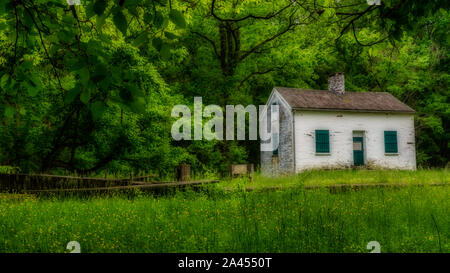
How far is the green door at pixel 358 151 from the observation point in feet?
68.7

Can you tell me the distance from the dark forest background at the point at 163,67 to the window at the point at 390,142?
3.87m

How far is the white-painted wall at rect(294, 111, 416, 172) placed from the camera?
65.7ft

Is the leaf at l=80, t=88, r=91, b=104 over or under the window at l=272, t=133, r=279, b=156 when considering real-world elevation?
under

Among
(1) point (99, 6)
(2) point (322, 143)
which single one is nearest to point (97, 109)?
(1) point (99, 6)

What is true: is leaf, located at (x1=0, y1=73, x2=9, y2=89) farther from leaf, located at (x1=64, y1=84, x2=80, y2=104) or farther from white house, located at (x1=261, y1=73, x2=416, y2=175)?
white house, located at (x1=261, y1=73, x2=416, y2=175)

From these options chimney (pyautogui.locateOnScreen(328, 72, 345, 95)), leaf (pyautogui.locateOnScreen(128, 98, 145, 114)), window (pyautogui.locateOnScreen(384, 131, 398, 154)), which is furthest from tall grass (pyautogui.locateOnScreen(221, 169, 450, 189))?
leaf (pyautogui.locateOnScreen(128, 98, 145, 114))

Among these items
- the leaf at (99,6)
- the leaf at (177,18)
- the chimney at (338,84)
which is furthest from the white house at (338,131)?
the leaf at (99,6)

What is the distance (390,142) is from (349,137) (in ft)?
9.10

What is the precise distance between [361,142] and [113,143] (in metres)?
14.7

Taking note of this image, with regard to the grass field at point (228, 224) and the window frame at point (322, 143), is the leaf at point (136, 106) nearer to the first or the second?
the grass field at point (228, 224)

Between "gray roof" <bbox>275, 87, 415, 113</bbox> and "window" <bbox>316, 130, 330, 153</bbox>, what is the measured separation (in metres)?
1.42

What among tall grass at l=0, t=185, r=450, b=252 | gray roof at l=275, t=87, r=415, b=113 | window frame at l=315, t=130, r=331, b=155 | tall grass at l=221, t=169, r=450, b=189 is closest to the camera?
tall grass at l=0, t=185, r=450, b=252

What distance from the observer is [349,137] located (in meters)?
20.8

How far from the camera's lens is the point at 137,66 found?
1244 cm
